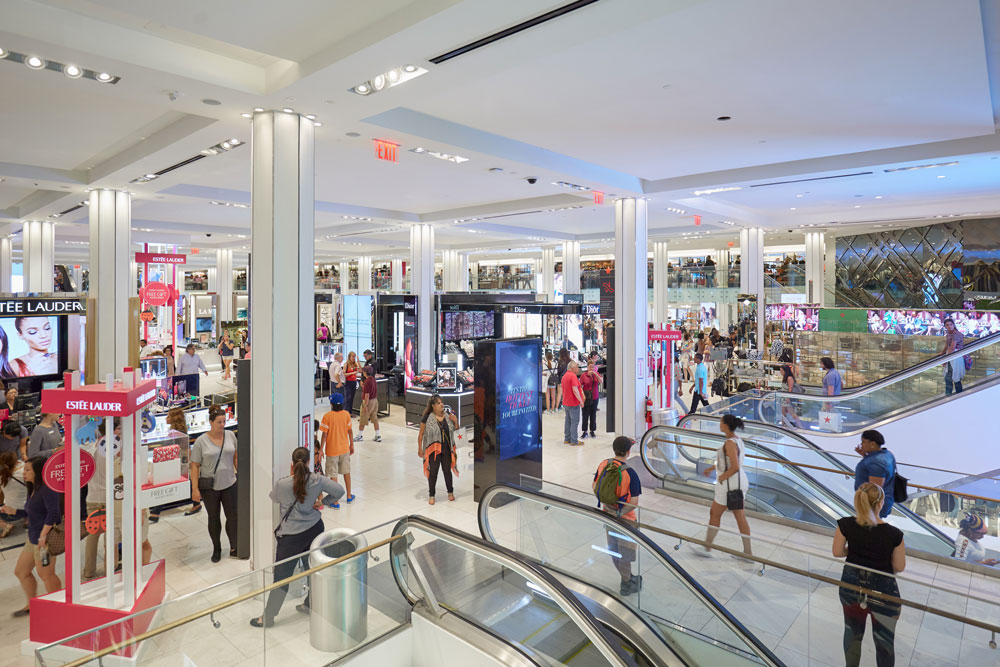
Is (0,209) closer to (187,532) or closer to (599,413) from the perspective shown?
(187,532)

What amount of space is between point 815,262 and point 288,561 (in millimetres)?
19516

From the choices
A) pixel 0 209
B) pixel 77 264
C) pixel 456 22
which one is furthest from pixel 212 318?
pixel 456 22

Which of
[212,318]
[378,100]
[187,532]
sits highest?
[378,100]

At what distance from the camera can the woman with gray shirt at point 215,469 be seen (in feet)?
18.5

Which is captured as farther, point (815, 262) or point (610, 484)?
point (815, 262)

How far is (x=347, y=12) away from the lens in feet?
13.0

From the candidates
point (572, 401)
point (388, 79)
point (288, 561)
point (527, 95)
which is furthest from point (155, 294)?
point (288, 561)

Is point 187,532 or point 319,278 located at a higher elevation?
point 319,278

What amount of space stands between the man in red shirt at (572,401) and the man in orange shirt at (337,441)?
4216 mm

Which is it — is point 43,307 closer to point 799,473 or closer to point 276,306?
point 276,306

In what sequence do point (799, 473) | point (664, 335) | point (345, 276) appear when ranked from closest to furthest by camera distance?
1. point (799, 473)
2. point (664, 335)
3. point (345, 276)

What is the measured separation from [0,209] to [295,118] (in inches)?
466

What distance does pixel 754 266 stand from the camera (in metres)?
16.6

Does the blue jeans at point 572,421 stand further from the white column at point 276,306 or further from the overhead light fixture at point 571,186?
the white column at point 276,306
